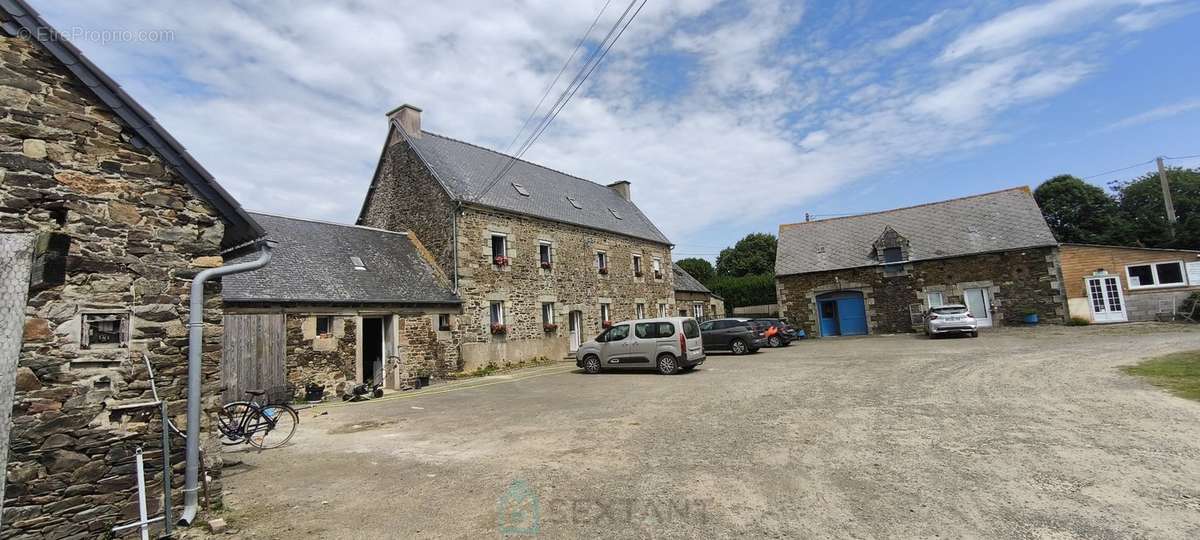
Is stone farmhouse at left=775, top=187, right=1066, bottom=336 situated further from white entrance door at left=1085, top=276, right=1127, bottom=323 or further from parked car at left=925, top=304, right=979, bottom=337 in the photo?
parked car at left=925, top=304, right=979, bottom=337

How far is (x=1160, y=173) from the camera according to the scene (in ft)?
109

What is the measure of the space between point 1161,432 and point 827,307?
21113mm

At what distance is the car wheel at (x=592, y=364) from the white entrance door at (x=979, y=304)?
1826 cm

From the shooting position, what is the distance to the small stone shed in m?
11.5

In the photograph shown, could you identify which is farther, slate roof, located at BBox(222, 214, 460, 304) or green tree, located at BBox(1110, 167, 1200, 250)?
green tree, located at BBox(1110, 167, 1200, 250)

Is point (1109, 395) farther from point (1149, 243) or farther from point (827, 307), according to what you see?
point (1149, 243)

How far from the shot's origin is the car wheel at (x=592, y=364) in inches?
568

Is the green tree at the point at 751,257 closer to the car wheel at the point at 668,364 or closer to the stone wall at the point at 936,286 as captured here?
the stone wall at the point at 936,286

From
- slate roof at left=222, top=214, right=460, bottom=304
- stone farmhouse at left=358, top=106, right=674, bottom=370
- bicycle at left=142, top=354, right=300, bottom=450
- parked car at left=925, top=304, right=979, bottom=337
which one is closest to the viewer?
bicycle at left=142, top=354, right=300, bottom=450

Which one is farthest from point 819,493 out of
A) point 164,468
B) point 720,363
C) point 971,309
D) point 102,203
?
point 971,309

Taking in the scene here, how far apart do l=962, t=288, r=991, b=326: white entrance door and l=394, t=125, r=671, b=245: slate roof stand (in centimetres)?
1368

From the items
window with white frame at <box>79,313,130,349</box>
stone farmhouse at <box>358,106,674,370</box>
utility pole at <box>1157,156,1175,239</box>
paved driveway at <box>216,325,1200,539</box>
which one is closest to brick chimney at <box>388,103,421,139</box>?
stone farmhouse at <box>358,106,674,370</box>

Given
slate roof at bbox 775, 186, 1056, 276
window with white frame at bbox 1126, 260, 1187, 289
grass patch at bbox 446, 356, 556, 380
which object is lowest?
grass patch at bbox 446, 356, 556, 380

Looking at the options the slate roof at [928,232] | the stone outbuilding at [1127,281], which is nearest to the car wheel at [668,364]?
the slate roof at [928,232]
